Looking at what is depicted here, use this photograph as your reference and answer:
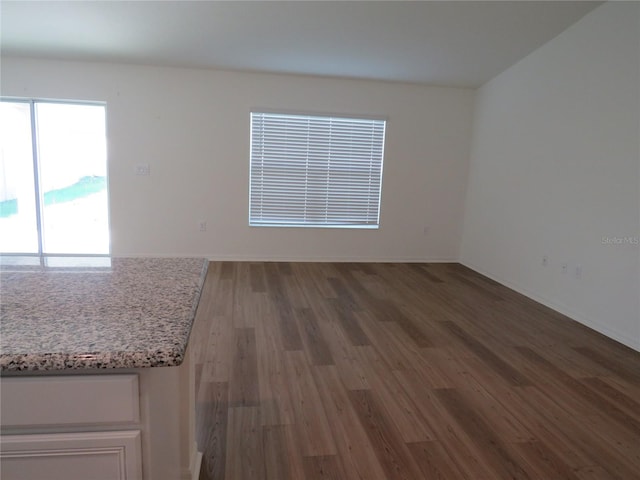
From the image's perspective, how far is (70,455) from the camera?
2.84ft

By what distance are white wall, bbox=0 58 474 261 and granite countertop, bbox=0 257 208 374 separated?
11.8 feet

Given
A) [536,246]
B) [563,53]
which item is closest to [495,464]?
[536,246]

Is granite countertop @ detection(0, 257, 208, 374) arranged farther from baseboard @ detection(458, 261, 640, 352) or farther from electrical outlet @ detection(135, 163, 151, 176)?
electrical outlet @ detection(135, 163, 151, 176)

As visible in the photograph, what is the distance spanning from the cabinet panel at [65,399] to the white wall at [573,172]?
3.55 metres

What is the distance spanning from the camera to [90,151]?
4785 mm

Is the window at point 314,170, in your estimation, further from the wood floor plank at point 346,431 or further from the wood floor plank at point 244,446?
the wood floor plank at point 244,446

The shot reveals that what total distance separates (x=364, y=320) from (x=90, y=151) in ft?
12.8

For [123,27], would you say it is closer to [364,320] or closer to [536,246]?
[364,320]

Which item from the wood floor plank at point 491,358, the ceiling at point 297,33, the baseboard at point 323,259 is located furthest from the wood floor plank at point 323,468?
the baseboard at point 323,259

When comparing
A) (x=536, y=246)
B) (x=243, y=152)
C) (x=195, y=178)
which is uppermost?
(x=243, y=152)

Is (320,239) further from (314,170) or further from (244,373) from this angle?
(244,373)

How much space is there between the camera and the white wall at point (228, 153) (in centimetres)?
466

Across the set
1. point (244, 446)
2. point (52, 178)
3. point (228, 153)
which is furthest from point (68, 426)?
point (52, 178)

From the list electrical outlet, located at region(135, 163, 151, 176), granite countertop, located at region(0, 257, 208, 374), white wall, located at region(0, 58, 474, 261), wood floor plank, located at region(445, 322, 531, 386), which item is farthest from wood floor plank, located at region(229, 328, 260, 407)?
electrical outlet, located at region(135, 163, 151, 176)
